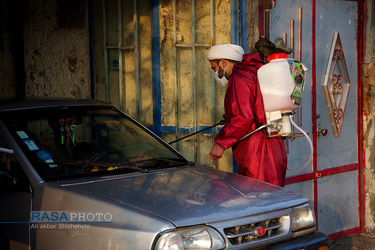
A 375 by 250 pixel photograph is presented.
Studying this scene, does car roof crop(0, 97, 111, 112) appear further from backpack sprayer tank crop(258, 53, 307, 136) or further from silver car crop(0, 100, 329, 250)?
backpack sprayer tank crop(258, 53, 307, 136)

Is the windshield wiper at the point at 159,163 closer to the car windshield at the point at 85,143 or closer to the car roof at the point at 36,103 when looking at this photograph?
the car windshield at the point at 85,143

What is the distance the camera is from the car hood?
10.2ft

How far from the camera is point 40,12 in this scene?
22.9ft

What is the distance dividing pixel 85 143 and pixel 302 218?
1530mm

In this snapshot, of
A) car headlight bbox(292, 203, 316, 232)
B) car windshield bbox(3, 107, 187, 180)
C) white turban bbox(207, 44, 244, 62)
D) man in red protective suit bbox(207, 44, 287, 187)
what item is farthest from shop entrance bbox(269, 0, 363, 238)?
car headlight bbox(292, 203, 316, 232)

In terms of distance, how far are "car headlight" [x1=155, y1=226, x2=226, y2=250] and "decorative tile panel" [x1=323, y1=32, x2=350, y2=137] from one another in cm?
400

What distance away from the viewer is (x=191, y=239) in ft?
9.93

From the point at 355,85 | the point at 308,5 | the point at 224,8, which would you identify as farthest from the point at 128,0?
the point at 355,85

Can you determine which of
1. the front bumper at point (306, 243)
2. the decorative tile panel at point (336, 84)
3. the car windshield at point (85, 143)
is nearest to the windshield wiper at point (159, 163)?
the car windshield at point (85, 143)

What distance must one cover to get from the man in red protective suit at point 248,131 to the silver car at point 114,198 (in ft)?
2.18

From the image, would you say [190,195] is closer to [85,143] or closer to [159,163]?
[159,163]

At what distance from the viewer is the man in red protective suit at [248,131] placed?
4.75 metres

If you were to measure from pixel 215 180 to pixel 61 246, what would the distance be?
112 cm

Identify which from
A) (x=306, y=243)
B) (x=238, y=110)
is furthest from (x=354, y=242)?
(x=306, y=243)
